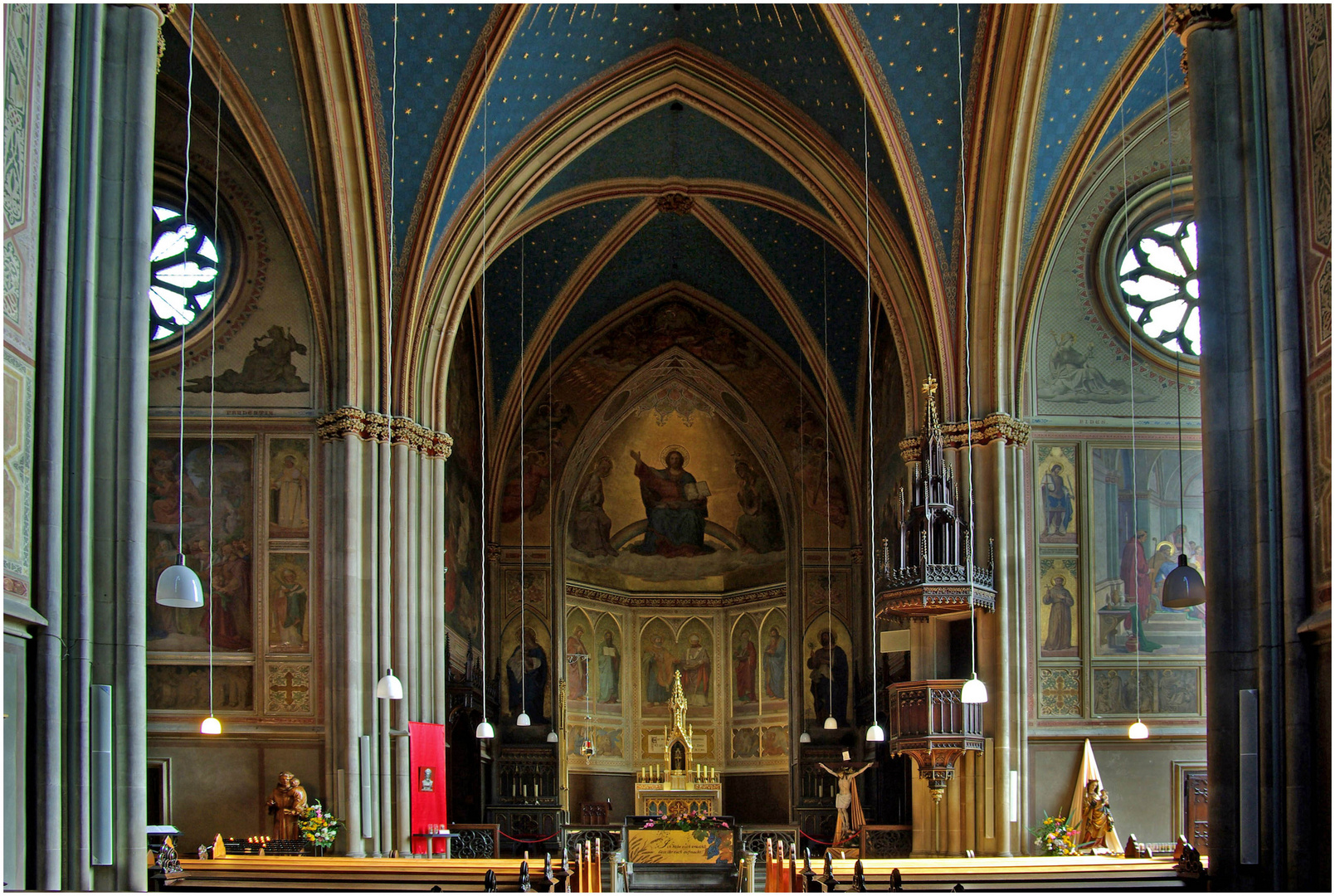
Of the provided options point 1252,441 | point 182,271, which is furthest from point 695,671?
point 1252,441

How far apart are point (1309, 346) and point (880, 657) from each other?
21.3 meters

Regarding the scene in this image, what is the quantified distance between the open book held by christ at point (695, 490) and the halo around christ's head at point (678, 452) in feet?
1.81

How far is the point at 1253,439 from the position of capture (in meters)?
11.4

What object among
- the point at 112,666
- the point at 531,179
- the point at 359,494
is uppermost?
the point at 531,179

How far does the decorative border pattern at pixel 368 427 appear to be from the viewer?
71.0ft

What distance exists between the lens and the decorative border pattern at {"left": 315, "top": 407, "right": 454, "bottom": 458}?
2164 centimetres

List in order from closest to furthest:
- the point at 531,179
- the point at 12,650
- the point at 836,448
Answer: the point at 12,650
the point at 531,179
the point at 836,448

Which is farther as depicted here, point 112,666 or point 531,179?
point 531,179

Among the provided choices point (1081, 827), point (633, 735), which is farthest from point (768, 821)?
point (1081, 827)

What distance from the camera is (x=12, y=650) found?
9.77 m

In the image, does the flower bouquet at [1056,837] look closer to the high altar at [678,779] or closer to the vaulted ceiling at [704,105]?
the vaulted ceiling at [704,105]

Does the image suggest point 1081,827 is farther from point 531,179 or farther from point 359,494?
point 531,179

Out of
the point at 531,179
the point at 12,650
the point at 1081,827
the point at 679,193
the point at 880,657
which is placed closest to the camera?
the point at 12,650

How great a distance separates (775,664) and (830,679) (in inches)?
90.0
